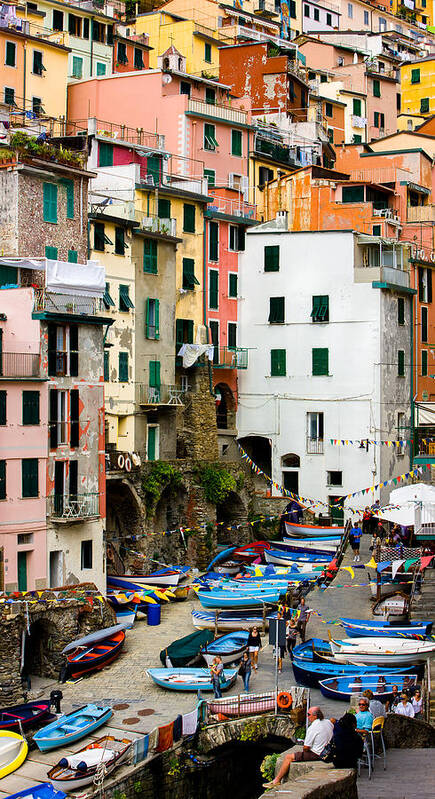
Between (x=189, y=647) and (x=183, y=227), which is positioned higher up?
(x=183, y=227)

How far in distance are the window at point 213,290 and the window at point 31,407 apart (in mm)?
22481

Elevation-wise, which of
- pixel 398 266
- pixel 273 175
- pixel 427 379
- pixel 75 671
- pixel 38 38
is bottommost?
pixel 75 671

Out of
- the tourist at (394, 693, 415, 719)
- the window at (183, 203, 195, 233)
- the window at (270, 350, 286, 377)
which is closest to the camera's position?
the tourist at (394, 693, 415, 719)

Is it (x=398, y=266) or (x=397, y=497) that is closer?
(x=397, y=497)

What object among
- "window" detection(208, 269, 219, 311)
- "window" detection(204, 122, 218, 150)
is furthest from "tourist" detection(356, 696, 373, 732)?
"window" detection(204, 122, 218, 150)

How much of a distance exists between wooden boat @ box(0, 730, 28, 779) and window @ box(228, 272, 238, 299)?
37743 mm

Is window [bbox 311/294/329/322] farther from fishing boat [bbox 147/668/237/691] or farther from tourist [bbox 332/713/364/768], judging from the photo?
tourist [bbox 332/713/364/768]

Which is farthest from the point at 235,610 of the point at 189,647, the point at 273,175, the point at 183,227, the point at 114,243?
the point at 273,175

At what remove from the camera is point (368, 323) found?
65.2m

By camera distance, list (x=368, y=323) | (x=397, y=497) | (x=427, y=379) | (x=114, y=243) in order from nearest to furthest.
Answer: (x=397, y=497), (x=114, y=243), (x=368, y=323), (x=427, y=379)

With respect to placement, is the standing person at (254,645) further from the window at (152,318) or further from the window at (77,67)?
the window at (77,67)

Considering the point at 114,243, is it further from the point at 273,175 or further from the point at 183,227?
the point at 273,175

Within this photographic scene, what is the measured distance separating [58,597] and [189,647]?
523 centimetres

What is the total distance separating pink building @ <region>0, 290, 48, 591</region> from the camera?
4472 cm
